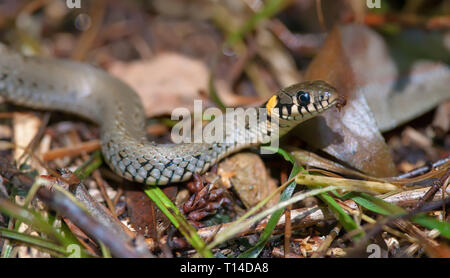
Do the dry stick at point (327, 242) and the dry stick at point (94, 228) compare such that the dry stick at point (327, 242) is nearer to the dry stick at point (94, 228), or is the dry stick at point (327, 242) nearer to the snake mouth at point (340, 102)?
the snake mouth at point (340, 102)

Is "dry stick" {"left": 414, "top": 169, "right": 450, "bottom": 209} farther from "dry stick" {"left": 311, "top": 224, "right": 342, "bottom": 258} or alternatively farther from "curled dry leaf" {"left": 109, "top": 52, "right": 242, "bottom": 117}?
"curled dry leaf" {"left": 109, "top": 52, "right": 242, "bottom": 117}

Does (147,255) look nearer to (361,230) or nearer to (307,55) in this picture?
(361,230)

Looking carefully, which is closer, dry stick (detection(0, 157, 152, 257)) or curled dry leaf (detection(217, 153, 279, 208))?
dry stick (detection(0, 157, 152, 257))

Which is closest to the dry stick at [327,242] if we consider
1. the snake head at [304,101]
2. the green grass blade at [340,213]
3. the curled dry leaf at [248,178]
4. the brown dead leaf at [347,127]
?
the green grass blade at [340,213]

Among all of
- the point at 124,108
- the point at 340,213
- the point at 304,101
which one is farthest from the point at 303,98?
the point at 124,108

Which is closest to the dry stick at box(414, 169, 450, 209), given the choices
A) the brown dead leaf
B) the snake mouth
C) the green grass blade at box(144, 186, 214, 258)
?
the brown dead leaf
